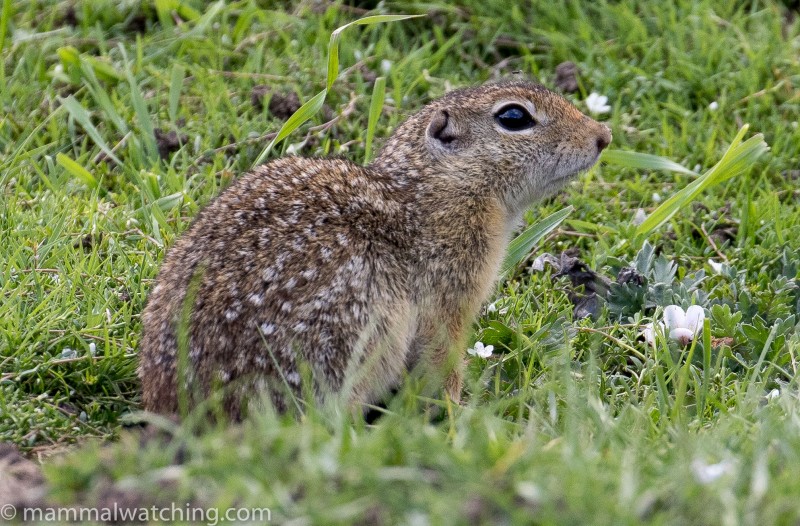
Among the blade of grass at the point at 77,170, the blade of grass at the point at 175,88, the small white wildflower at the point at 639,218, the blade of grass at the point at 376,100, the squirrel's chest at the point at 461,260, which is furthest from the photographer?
the blade of grass at the point at 175,88

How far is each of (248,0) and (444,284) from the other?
3529 millimetres

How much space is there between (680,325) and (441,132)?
56.6 inches

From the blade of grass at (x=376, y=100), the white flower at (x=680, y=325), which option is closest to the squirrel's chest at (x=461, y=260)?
the white flower at (x=680, y=325)

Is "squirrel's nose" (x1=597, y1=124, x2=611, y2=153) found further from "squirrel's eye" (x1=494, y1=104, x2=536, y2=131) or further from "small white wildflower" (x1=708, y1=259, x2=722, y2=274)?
"small white wildflower" (x1=708, y1=259, x2=722, y2=274)

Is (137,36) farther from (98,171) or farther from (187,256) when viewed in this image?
(187,256)

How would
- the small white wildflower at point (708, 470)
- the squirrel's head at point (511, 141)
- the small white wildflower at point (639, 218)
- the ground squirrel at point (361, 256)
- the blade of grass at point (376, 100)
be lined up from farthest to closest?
1. the small white wildflower at point (639, 218)
2. the blade of grass at point (376, 100)
3. the squirrel's head at point (511, 141)
4. the ground squirrel at point (361, 256)
5. the small white wildflower at point (708, 470)

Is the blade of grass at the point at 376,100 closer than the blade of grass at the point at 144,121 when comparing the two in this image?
Yes

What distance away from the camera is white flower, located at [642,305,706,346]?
16.8ft

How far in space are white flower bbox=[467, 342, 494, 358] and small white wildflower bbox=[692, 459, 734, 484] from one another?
6.17 ft

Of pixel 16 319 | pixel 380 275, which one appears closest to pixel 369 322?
pixel 380 275

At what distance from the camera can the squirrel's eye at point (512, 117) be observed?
534cm

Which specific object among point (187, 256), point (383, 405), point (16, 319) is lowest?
point (383, 405)

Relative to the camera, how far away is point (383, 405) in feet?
16.2

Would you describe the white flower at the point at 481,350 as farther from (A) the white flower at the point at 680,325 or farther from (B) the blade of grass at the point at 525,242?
(A) the white flower at the point at 680,325
